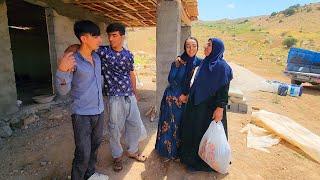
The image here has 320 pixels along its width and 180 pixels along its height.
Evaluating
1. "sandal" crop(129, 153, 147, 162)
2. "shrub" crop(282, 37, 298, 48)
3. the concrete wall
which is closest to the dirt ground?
"sandal" crop(129, 153, 147, 162)

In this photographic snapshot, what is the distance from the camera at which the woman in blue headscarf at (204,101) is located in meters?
3.53

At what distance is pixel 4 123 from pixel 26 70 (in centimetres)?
666

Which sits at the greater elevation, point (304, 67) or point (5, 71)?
point (5, 71)

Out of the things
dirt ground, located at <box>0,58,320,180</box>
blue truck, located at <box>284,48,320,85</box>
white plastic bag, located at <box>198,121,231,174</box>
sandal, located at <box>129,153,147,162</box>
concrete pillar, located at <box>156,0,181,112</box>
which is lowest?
dirt ground, located at <box>0,58,320,180</box>

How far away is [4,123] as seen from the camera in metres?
5.30

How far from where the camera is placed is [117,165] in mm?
3873

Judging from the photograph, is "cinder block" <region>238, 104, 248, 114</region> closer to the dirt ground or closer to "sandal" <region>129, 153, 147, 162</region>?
the dirt ground

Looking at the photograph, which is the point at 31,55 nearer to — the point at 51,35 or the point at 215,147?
the point at 51,35

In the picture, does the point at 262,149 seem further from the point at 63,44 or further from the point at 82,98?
the point at 63,44

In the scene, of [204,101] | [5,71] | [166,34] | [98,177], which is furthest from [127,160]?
[5,71]

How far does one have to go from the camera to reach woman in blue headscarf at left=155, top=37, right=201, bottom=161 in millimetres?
3797

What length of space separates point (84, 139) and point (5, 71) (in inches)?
134

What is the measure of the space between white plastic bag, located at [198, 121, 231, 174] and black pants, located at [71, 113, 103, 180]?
4.46 ft

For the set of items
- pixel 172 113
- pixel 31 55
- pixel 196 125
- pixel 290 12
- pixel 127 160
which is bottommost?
pixel 127 160
